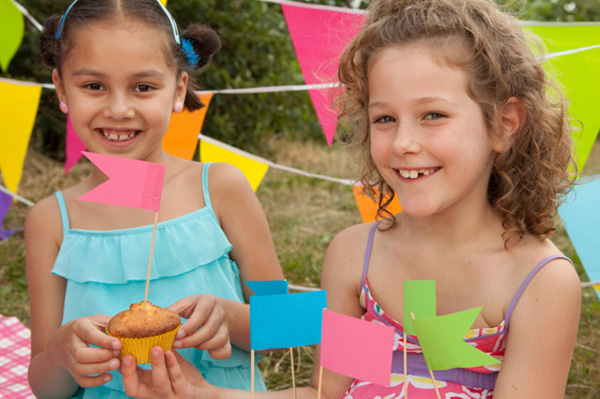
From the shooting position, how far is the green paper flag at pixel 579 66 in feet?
5.58

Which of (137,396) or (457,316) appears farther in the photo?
(137,396)

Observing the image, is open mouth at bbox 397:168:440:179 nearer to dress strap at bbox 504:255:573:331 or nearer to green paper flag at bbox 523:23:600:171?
dress strap at bbox 504:255:573:331

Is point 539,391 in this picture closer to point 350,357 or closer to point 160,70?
point 350,357

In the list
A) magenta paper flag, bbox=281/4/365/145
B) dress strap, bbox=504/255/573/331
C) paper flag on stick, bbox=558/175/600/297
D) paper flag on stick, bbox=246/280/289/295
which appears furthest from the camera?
magenta paper flag, bbox=281/4/365/145

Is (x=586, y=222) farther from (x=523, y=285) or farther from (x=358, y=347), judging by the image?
(x=358, y=347)

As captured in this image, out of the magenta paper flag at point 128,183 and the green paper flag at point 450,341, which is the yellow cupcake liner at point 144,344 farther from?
the green paper flag at point 450,341

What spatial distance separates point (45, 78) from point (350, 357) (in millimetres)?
4003

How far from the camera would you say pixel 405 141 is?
1.24 m

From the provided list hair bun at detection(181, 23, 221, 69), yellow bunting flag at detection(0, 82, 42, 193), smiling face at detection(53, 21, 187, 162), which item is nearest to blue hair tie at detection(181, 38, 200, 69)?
hair bun at detection(181, 23, 221, 69)

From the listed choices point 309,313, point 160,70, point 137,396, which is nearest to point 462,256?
point 309,313

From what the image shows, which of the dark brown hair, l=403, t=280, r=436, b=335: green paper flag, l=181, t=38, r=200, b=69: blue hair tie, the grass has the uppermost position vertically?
the dark brown hair

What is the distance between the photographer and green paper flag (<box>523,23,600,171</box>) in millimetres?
1700

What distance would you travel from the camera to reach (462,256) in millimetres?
1382

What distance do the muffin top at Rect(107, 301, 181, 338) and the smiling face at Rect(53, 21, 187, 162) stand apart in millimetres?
479
